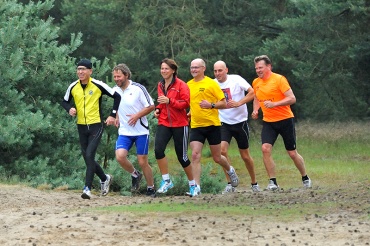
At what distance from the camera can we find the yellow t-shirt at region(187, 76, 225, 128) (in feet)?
50.2

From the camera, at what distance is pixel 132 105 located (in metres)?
15.3

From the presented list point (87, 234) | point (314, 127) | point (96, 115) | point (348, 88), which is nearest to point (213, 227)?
point (87, 234)

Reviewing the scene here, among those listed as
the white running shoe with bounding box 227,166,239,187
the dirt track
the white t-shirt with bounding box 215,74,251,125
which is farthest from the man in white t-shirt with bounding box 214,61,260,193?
the dirt track

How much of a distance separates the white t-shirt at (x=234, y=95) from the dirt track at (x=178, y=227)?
3.01m

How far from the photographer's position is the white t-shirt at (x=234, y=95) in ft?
54.1

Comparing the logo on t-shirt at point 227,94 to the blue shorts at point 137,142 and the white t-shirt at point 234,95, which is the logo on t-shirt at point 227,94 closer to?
the white t-shirt at point 234,95

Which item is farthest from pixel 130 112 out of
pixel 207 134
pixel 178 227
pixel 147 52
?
pixel 147 52

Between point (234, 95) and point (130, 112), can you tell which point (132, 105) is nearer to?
point (130, 112)

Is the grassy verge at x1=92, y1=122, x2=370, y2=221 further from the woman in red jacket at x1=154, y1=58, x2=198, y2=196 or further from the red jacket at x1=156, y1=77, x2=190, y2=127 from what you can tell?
the red jacket at x1=156, y1=77, x2=190, y2=127

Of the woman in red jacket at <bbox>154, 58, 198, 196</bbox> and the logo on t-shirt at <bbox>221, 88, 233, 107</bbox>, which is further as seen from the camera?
the logo on t-shirt at <bbox>221, 88, 233, 107</bbox>

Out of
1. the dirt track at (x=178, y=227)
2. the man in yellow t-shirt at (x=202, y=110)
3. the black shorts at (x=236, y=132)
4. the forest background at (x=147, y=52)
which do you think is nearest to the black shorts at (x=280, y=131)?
the black shorts at (x=236, y=132)

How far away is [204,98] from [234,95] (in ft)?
4.28

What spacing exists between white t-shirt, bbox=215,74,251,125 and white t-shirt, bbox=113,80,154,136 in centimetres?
168

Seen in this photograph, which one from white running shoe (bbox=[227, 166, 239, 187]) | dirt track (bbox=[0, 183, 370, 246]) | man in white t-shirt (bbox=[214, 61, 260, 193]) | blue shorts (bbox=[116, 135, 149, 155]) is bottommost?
dirt track (bbox=[0, 183, 370, 246])
